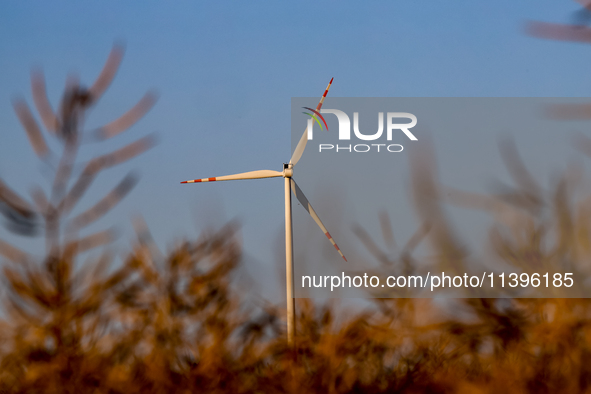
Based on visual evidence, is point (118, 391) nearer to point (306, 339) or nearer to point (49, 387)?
point (49, 387)

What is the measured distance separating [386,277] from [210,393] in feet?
14.9

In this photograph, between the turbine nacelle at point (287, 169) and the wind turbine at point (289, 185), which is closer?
the wind turbine at point (289, 185)

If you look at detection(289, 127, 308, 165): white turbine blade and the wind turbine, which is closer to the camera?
the wind turbine

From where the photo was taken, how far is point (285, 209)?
20.0 metres

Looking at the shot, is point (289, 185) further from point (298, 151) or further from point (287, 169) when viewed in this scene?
point (298, 151)

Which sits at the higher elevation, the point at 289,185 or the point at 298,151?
the point at 298,151

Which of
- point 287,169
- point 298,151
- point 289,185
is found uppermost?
point 298,151

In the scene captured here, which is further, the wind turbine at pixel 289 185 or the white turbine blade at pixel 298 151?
the white turbine blade at pixel 298 151

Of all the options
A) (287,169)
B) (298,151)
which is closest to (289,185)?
Answer: (287,169)

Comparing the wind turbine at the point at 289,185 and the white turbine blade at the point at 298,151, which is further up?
the white turbine blade at the point at 298,151

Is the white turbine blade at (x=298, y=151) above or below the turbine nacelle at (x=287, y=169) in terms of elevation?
above

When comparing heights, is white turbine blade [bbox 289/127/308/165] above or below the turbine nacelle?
above

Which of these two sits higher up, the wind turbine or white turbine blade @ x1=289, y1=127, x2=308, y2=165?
white turbine blade @ x1=289, y1=127, x2=308, y2=165

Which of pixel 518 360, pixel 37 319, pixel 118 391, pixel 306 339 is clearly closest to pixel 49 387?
pixel 118 391
